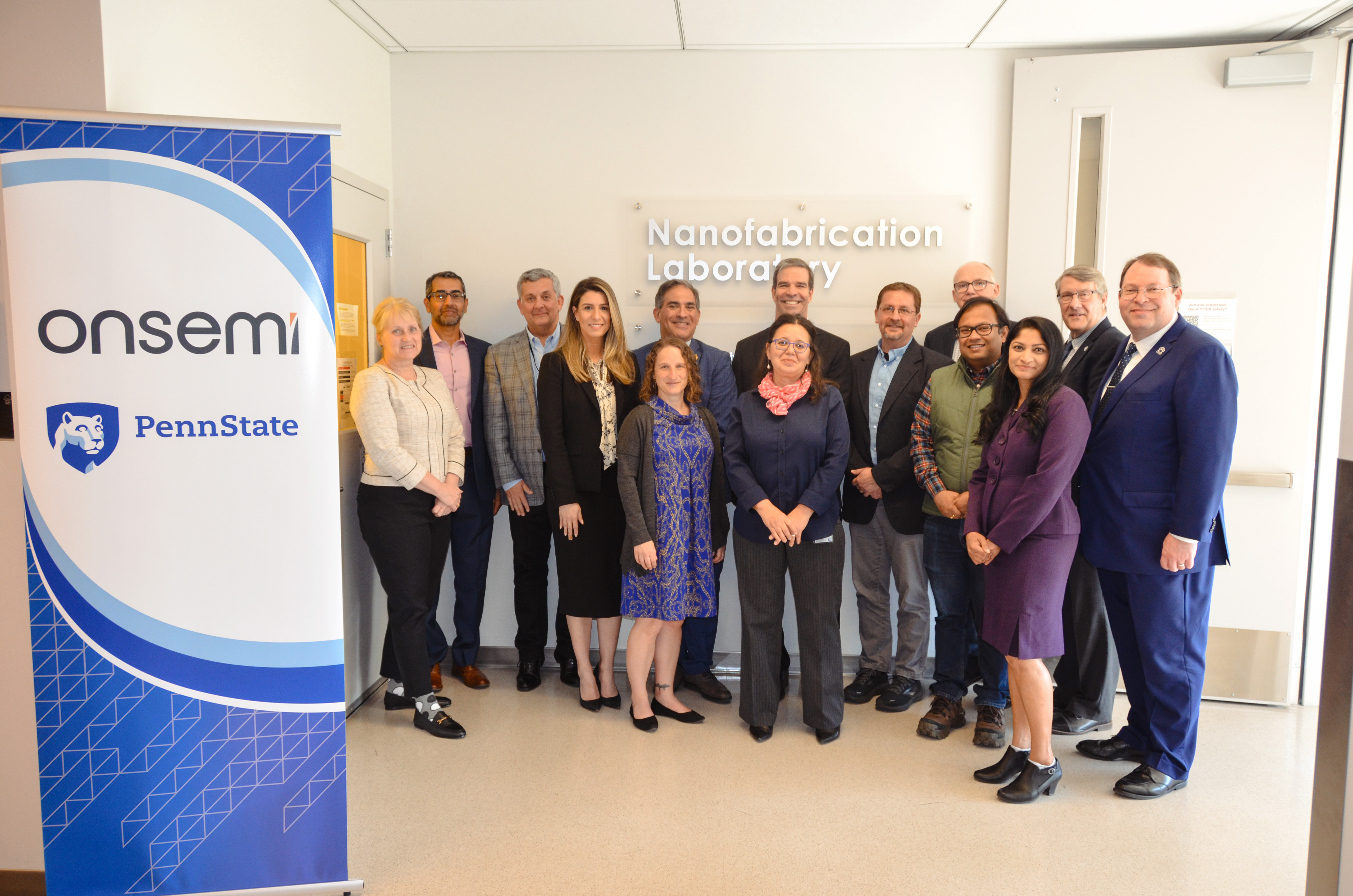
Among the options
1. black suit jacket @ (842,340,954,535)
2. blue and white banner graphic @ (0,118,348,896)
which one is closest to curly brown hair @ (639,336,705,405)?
black suit jacket @ (842,340,954,535)

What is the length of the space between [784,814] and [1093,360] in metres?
2.02

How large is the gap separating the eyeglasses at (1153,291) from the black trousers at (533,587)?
2.50 m

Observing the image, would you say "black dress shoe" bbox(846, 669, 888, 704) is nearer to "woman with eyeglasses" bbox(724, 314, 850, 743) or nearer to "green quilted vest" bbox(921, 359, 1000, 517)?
"woman with eyeglasses" bbox(724, 314, 850, 743)

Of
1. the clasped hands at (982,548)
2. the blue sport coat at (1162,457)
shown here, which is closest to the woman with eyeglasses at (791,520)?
the clasped hands at (982,548)

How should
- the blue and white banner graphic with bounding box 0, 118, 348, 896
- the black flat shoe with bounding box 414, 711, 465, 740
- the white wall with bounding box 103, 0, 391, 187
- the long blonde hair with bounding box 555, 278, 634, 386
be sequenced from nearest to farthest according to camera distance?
1. the blue and white banner graphic with bounding box 0, 118, 348, 896
2. the white wall with bounding box 103, 0, 391, 187
3. the black flat shoe with bounding box 414, 711, 465, 740
4. the long blonde hair with bounding box 555, 278, 634, 386

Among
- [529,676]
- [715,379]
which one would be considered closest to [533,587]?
[529,676]

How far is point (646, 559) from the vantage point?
318 centimetres

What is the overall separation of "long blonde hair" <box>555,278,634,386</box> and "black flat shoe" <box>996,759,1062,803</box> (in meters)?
2.11

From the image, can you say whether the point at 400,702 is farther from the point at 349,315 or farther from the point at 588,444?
the point at 349,315

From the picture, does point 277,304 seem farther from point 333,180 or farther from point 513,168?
point 513,168

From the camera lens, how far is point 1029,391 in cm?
273

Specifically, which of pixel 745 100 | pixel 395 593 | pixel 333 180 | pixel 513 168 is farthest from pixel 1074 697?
pixel 333 180

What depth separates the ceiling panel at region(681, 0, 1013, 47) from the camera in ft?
11.2

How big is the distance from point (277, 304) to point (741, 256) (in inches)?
94.6
